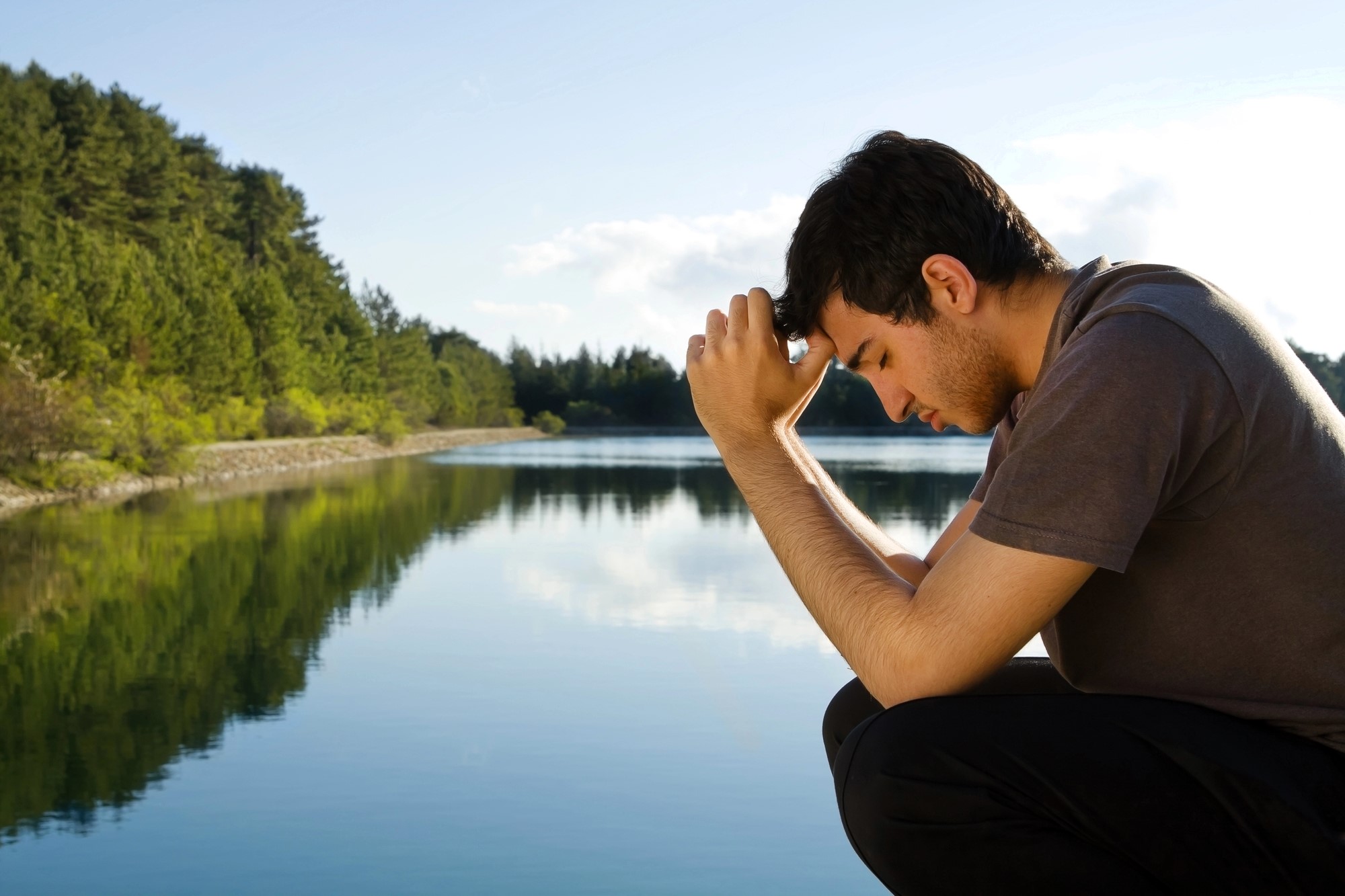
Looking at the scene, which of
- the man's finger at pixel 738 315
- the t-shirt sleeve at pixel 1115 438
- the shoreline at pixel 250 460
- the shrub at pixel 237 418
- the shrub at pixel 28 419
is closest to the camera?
the t-shirt sleeve at pixel 1115 438

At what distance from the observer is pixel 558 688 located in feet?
15.3

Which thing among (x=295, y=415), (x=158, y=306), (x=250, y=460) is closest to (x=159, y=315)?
(x=158, y=306)

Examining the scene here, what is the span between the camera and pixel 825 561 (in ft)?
4.39

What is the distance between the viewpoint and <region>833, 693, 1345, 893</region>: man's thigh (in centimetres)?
112

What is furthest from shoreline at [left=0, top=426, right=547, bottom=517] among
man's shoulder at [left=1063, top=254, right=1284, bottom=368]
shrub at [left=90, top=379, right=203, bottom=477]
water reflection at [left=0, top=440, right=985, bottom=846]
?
man's shoulder at [left=1063, top=254, right=1284, bottom=368]

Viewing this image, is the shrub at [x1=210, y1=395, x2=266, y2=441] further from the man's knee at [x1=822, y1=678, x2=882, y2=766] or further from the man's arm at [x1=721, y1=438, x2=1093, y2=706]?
the man's arm at [x1=721, y1=438, x2=1093, y2=706]

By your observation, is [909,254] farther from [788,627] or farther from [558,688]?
[788,627]

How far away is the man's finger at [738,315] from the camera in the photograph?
1531 mm

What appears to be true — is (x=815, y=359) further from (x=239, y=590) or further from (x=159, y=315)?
(x=159, y=315)

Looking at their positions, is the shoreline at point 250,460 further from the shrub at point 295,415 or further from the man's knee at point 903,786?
the man's knee at point 903,786

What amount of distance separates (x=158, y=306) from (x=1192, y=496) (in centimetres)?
2310

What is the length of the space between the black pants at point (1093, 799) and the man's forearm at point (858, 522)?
1.26 ft

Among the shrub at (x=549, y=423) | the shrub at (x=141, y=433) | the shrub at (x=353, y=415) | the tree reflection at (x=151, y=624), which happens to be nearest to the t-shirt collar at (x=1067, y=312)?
the tree reflection at (x=151, y=624)

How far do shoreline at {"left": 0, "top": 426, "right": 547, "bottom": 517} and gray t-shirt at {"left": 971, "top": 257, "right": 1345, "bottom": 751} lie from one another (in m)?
12.5
